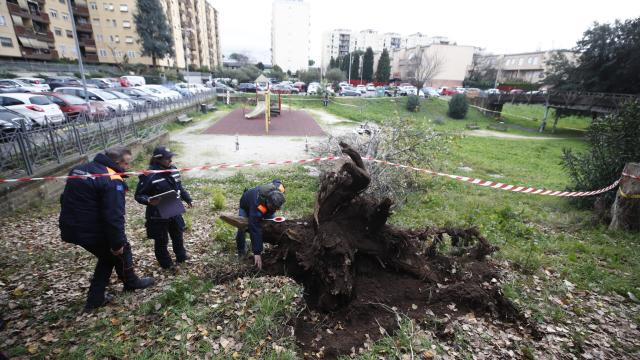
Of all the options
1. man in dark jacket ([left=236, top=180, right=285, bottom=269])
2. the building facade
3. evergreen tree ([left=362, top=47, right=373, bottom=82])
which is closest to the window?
man in dark jacket ([left=236, top=180, right=285, bottom=269])

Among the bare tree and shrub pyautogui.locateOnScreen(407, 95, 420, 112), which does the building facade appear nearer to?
the bare tree

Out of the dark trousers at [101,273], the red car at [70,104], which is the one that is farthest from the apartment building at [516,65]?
the dark trousers at [101,273]

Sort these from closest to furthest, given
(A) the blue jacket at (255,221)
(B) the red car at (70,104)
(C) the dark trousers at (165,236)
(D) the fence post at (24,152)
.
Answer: (A) the blue jacket at (255,221) < (C) the dark trousers at (165,236) < (D) the fence post at (24,152) < (B) the red car at (70,104)

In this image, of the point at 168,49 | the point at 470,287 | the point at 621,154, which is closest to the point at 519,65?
the point at 168,49

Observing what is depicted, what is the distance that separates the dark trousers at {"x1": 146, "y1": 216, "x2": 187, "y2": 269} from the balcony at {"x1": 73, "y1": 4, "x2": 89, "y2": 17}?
6224 centimetres

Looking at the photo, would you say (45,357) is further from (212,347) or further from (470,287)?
(470,287)

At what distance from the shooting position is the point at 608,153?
6.98m

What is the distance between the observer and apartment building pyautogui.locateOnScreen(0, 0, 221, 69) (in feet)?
119

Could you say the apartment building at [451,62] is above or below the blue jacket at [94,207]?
above

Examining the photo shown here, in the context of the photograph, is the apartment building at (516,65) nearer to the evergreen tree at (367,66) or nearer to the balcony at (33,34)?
the evergreen tree at (367,66)

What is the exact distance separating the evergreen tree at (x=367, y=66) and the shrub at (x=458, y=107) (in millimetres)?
37288

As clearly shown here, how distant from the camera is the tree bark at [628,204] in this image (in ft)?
18.6

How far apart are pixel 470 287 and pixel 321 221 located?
2129 mm

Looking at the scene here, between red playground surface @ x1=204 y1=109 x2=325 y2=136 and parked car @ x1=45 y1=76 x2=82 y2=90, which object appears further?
parked car @ x1=45 y1=76 x2=82 y2=90
